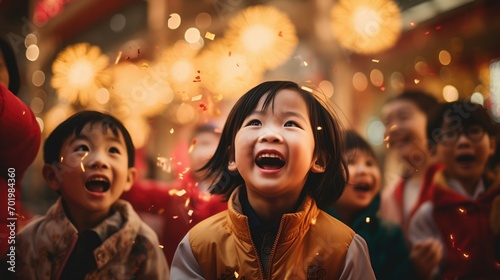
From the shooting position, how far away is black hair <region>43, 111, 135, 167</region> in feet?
5.40

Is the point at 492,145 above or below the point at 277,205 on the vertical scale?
above

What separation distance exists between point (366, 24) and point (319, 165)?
770 mm

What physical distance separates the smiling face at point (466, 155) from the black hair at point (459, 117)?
2cm

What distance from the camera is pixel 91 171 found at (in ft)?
5.24

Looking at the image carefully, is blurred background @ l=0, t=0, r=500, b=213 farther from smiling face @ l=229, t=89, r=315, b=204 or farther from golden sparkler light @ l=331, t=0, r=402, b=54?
smiling face @ l=229, t=89, r=315, b=204

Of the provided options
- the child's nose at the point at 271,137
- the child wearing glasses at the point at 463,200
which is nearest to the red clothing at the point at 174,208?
the child's nose at the point at 271,137

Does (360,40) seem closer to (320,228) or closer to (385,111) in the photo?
(385,111)

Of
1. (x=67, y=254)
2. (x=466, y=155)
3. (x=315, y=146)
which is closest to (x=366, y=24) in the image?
(x=466, y=155)

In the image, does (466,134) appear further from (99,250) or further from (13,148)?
(13,148)

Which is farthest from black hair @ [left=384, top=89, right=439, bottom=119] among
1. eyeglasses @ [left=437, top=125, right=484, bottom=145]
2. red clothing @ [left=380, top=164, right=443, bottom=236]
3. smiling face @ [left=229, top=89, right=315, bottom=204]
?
smiling face @ [left=229, top=89, right=315, bottom=204]

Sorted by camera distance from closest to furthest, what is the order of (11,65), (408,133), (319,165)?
(319,165) < (11,65) < (408,133)

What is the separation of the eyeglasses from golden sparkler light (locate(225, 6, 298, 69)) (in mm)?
671

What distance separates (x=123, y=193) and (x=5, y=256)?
0.40 metres

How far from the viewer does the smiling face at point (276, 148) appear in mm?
1469
